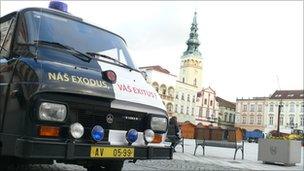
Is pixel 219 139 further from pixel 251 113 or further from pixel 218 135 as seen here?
pixel 251 113

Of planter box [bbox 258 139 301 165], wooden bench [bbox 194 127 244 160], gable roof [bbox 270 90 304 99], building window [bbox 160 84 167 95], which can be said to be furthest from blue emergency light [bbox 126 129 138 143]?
gable roof [bbox 270 90 304 99]

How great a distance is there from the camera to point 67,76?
5.53 m

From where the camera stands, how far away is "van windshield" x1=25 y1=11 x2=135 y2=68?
20.1ft

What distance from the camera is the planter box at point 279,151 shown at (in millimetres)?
16516

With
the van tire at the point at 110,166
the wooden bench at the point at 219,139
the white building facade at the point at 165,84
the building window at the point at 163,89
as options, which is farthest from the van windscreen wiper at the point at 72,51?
the building window at the point at 163,89

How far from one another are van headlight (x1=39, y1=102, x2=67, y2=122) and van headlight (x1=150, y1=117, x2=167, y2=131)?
1343 millimetres

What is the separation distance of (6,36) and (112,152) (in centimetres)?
203

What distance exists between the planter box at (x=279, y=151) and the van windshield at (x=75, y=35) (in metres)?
10.6

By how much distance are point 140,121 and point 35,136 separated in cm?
147

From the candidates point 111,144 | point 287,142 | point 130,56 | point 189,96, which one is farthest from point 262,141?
point 189,96

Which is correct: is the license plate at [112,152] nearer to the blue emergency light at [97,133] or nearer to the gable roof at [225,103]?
the blue emergency light at [97,133]

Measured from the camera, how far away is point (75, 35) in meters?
6.62

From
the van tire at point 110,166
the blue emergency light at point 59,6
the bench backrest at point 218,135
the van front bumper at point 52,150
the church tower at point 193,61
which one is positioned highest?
the church tower at point 193,61

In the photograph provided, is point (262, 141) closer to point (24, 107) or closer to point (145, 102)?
point (145, 102)
